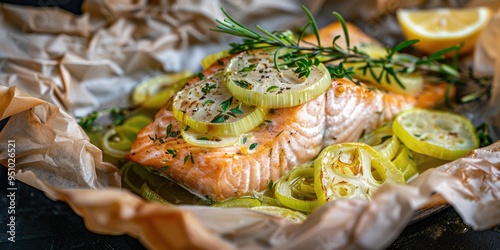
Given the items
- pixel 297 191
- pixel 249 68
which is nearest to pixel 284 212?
pixel 297 191

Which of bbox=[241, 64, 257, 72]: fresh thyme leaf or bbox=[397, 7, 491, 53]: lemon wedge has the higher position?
bbox=[241, 64, 257, 72]: fresh thyme leaf

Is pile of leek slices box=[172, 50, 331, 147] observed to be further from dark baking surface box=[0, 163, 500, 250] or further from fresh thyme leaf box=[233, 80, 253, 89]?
dark baking surface box=[0, 163, 500, 250]

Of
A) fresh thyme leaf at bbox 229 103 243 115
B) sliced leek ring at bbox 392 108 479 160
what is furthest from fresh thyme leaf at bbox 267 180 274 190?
sliced leek ring at bbox 392 108 479 160

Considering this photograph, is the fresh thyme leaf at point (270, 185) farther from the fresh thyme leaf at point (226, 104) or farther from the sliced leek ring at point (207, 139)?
the fresh thyme leaf at point (226, 104)

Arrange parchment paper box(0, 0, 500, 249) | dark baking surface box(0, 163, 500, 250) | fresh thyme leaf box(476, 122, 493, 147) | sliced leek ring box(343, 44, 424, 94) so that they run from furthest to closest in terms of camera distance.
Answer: sliced leek ring box(343, 44, 424, 94)
fresh thyme leaf box(476, 122, 493, 147)
dark baking surface box(0, 163, 500, 250)
parchment paper box(0, 0, 500, 249)

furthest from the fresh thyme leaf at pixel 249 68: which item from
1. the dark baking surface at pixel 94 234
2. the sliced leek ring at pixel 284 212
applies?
the dark baking surface at pixel 94 234
